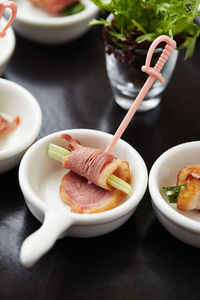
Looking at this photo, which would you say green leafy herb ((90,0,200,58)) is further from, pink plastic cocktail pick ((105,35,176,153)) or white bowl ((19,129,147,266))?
white bowl ((19,129,147,266))

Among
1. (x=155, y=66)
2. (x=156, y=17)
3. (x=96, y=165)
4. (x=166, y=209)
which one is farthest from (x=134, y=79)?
(x=166, y=209)

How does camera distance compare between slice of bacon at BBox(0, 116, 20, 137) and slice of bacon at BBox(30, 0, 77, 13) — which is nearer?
slice of bacon at BBox(0, 116, 20, 137)

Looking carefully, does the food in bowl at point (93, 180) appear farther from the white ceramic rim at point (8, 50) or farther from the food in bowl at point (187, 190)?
the white ceramic rim at point (8, 50)

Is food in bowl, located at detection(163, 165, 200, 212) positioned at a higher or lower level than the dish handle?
lower

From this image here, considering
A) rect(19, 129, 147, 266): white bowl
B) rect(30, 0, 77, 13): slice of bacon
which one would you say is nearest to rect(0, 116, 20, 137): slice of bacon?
rect(19, 129, 147, 266): white bowl

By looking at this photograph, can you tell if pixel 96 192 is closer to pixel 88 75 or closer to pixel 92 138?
pixel 92 138

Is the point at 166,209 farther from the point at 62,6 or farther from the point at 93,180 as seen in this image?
the point at 62,6

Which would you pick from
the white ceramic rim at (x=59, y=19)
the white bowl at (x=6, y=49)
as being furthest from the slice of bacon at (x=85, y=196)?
the white ceramic rim at (x=59, y=19)

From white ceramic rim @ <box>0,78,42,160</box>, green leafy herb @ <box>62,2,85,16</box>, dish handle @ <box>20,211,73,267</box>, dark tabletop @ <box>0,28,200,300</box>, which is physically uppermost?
green leafy herb @ <box>62,2,85,16</box>

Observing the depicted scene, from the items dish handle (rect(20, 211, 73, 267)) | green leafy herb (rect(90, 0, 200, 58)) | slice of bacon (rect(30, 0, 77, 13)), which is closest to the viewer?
dish handle (rect(20, 211, 73, 267))
